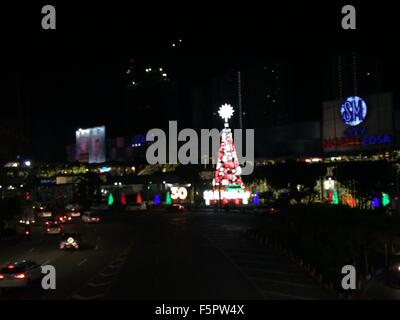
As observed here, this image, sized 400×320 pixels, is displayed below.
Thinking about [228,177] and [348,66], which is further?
[348,66]

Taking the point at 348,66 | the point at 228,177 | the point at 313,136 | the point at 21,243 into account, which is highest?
the point at 348,66

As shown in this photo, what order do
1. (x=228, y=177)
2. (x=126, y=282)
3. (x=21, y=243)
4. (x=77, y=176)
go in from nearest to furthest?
(x=126, y=282) < (x=21, y=243) < (x=228, y=177) < (x=77, y=176)

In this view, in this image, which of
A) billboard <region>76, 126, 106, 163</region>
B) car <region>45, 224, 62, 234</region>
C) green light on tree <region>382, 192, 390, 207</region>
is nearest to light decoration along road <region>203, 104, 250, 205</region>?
green light on tree <region>382, 192, 390, 207</region>

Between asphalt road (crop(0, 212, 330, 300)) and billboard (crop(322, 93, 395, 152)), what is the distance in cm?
3995

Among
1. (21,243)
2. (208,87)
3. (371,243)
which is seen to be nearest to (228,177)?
(21,243)

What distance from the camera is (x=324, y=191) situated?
8900 cm

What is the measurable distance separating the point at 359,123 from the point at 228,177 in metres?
18.5

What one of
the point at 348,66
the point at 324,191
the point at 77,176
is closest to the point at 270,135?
the point at 348,66

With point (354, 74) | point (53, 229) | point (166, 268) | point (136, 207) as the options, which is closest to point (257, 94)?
point (354, 74)

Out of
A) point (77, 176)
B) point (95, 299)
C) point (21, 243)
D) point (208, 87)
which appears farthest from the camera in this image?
point (208, 87)

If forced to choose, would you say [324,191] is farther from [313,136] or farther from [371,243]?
[371,243]

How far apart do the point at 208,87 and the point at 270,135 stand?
4776cm

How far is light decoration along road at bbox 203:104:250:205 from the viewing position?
8125 cm

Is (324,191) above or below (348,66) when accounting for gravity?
below
